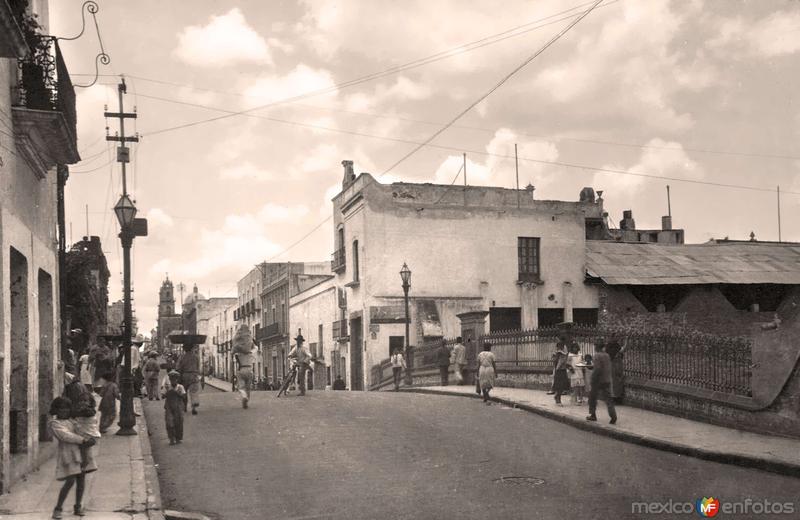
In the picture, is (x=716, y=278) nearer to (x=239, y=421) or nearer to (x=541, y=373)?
(x=541, y=373)

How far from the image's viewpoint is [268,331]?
2251 inches

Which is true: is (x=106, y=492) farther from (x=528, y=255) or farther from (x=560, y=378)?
(x=528, y=255)

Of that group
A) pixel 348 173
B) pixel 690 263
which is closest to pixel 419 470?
pixel 690 263

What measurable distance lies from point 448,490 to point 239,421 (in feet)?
22.6

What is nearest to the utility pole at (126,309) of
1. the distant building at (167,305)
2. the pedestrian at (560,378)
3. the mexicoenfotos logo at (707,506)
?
the pedestrian at (560,378)

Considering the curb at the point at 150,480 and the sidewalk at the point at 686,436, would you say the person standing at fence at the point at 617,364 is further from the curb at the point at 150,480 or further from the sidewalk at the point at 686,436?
the curb at the point at 150,480

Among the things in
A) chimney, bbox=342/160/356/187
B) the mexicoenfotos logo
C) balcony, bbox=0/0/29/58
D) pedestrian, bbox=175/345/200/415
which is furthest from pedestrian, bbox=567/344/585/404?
chimney, bbox=342/160/356/187

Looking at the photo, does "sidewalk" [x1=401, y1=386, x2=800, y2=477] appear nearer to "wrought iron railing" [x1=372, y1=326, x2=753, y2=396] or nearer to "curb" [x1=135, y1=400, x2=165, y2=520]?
"wrought iron railing" [x1=372, y1=326, x2=753, y2=396]

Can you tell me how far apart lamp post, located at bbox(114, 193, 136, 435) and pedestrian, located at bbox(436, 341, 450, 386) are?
39.2ft

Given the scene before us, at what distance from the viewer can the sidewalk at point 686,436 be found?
10.5 m

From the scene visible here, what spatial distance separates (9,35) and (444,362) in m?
19.4

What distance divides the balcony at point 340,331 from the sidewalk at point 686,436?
19977 mm

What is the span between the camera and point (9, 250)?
9797 millimetres

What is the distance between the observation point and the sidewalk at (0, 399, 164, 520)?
27.0 ft
